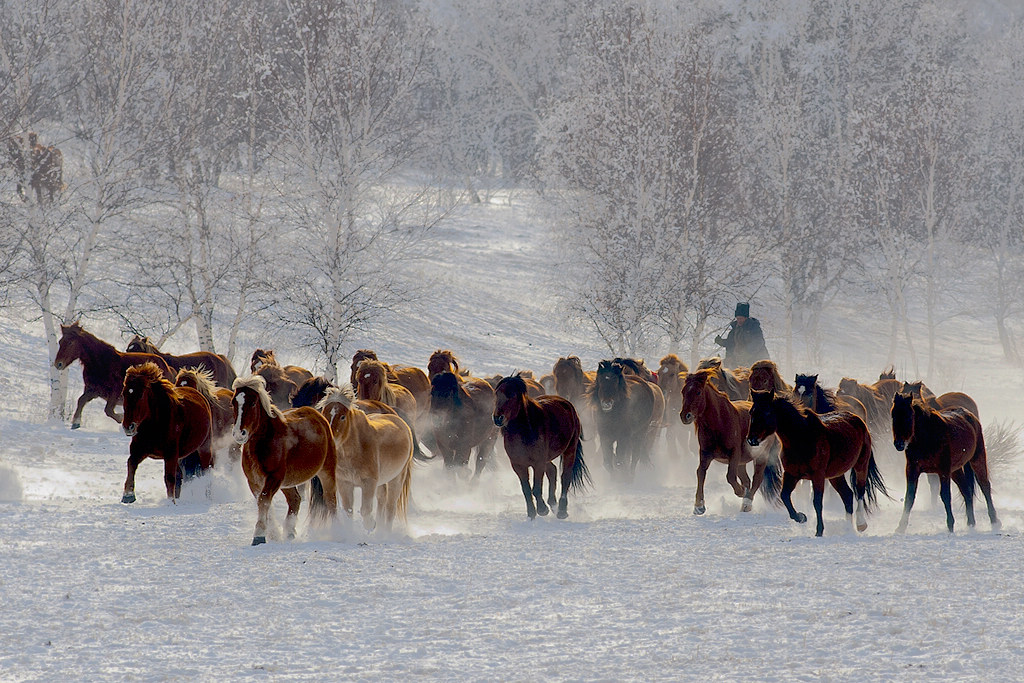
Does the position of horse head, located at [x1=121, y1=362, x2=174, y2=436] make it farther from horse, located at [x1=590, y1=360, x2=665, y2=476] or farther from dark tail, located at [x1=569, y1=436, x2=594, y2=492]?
horse, located at [x1=590, y1=360, x2=665, y2=476]

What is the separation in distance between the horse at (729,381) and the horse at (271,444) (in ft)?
20.0

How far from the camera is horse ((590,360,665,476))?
542 inches

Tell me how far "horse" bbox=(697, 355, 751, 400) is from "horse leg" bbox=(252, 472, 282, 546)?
645 cm

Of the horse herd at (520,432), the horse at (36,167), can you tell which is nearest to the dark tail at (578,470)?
the horse herd at (520,432)

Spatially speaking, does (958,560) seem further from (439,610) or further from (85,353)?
(85,353)

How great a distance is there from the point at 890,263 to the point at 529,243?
58.8ft

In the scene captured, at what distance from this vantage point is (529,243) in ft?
155

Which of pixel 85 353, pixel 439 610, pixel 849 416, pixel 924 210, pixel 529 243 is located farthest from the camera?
pixel 529 243

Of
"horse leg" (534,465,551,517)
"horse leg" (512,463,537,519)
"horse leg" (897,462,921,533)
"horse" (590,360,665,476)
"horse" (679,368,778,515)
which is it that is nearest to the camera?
"horse leg" (897,462,921,533)

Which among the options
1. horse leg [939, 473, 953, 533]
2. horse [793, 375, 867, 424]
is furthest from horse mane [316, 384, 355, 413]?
horse leg [939, 473, 953, 533]

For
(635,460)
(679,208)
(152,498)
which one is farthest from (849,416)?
(679,208)

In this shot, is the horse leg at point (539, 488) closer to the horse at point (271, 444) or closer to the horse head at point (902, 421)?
the horse at point (271, 444)

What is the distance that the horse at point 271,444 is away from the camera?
329 inches

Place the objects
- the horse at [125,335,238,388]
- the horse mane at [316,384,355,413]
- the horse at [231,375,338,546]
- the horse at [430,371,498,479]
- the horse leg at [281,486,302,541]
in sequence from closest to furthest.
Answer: the horse at [231,375,338,546], the horse leg at [281,486,302,541], the horse mane at [316,384,355,413], the horse at [430,371,498,479], the horse at [125,335,238,388]
